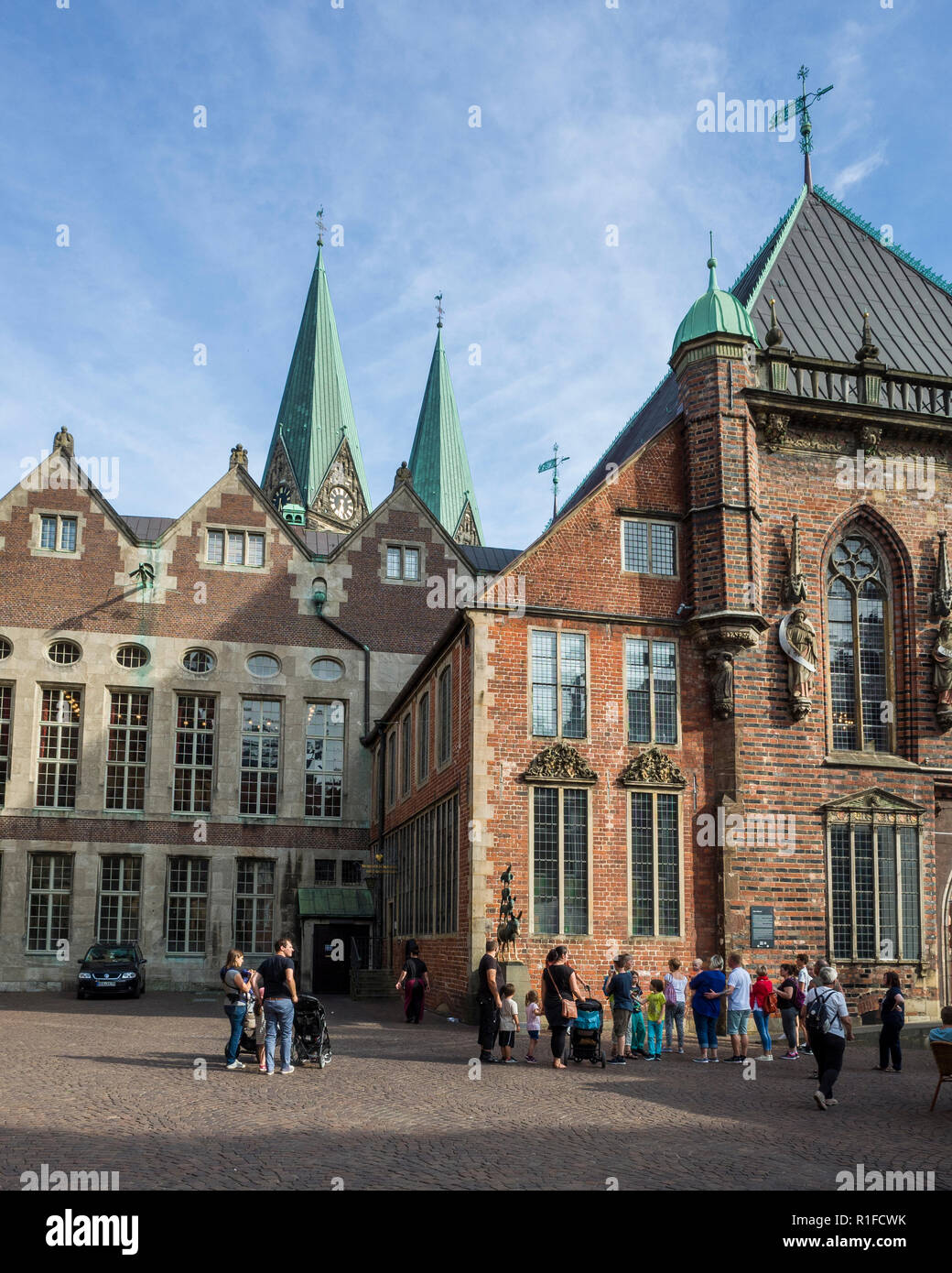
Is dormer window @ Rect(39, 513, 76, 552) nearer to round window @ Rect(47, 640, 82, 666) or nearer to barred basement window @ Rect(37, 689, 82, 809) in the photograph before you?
round window @ Rect(47, 640, 82, 666)

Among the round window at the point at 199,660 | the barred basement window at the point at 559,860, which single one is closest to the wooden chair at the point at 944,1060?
the barred basement window at the point at 559,860

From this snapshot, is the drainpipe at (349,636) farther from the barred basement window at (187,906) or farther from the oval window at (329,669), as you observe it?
the barred basement window at (187,906)

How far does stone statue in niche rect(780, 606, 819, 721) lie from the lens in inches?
985

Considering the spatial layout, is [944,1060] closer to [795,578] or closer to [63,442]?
[795,578]

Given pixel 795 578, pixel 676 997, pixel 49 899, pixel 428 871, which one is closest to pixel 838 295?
pixel 795 578

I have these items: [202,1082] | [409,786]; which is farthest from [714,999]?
[409,786]

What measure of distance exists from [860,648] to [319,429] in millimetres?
58840

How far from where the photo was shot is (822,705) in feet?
84.2

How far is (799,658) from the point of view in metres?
25.1

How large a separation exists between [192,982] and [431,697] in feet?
44.0

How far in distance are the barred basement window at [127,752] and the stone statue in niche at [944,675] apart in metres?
22.9

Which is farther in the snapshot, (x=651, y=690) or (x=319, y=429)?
(x=319, y=429)

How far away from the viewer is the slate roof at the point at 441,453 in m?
81.9

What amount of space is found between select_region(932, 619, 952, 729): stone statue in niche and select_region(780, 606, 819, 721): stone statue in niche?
2.86m
